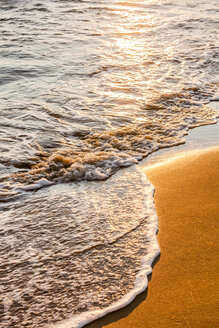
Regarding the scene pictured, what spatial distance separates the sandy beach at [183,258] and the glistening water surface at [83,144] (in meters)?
0.14

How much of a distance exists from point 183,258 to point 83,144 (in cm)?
223

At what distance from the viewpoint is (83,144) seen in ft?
14.7

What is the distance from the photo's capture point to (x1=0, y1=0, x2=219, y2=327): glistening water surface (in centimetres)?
247

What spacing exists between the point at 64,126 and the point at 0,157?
1.09m

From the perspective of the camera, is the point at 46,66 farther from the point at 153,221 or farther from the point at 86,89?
the point at 153,221

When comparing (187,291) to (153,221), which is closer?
(187,291)

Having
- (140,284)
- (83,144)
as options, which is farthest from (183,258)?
(83,144)

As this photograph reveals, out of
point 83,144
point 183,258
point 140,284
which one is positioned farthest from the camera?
point 83,144

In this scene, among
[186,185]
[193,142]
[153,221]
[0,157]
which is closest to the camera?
[153,221]

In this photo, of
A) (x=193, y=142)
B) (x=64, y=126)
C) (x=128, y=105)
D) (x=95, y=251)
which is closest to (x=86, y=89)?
(x=128, y=105)

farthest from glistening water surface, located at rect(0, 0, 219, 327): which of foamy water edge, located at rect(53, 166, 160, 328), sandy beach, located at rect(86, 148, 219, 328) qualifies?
sandy beach, located at rect(86, 148, 219, 328)

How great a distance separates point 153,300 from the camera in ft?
7.49

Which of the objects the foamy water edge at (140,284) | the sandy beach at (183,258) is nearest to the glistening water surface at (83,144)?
the foamy water edge at (140,284)

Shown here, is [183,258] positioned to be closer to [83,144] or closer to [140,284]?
[140,284]
